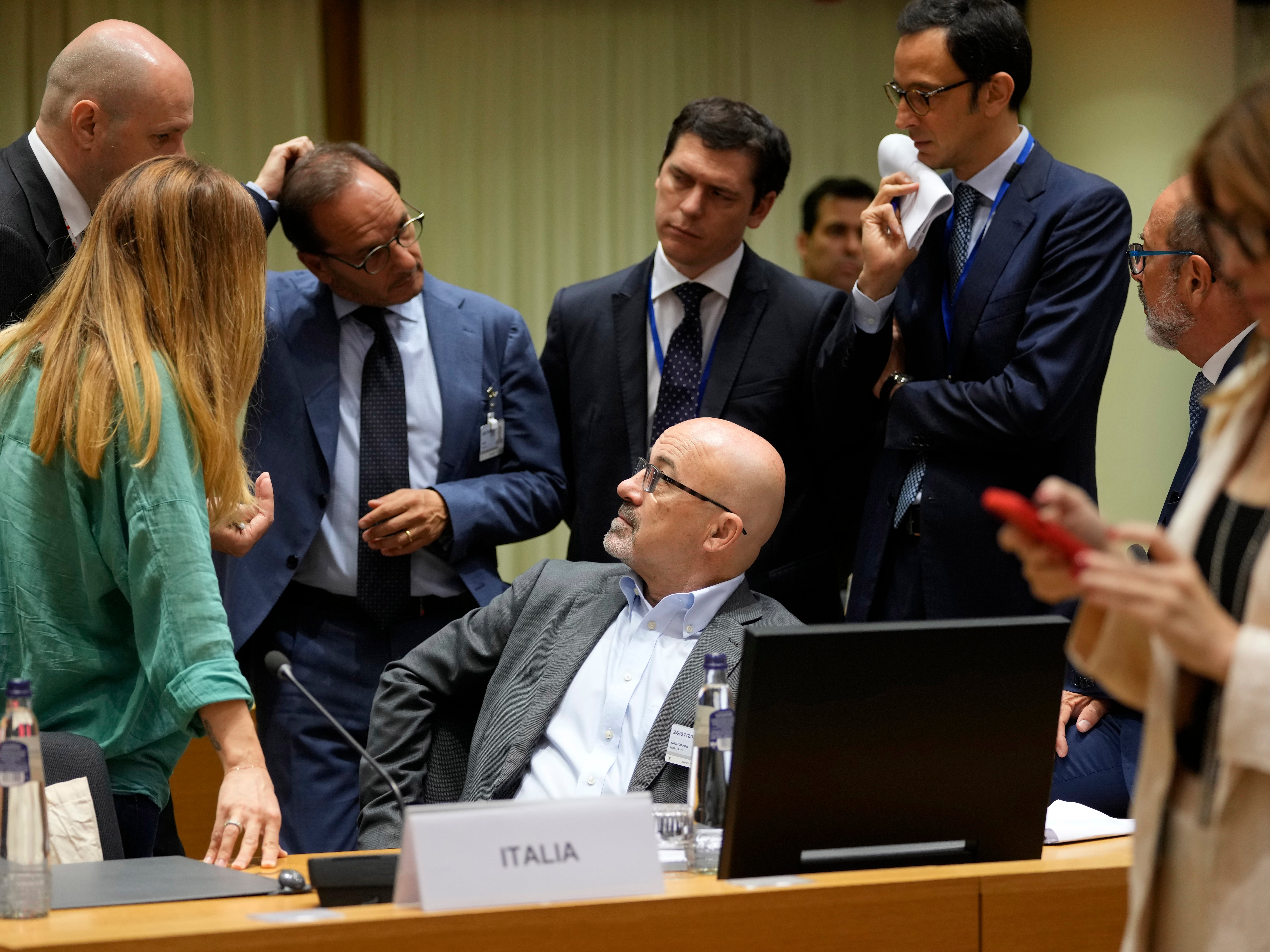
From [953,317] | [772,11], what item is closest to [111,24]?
[953,317]

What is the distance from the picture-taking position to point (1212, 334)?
2.80 metres

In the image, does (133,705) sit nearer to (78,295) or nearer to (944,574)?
(78,295)

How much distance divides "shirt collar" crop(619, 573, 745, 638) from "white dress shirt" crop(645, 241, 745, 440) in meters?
0.88

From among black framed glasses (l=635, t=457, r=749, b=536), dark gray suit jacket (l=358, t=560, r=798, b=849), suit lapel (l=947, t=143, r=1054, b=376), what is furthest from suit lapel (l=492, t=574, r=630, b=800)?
suit lapel (l=947, t=143, r=1054, b=376)

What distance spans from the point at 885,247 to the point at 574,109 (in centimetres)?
326

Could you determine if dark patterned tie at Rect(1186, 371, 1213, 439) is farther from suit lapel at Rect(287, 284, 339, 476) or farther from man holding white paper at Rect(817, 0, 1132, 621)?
suit lapel at Rect(287, 284, 339, 476)

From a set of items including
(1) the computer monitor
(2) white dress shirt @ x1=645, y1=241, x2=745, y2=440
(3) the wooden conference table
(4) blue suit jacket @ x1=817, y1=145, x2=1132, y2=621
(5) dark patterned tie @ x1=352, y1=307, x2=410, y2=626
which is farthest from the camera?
(2) white dress shirt @ x1=645, y1=241, x2=745, y2=440

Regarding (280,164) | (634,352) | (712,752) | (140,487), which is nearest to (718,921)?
(712,752)

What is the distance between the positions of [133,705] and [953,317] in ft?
5.87

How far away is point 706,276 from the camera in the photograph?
3375mm

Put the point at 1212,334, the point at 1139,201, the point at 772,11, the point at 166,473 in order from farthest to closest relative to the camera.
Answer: the point at 772,11 < the point at 1139,201 < the point at 1212,334 < the point at 166,473

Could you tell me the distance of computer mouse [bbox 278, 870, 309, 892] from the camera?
1681mm

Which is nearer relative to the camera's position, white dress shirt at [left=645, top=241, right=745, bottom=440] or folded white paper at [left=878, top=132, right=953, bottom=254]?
folded white paper at [left=878, top=132, right=953, bottom=254]

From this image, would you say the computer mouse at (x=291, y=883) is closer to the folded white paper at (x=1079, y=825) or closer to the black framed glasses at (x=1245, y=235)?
the folded white paper at (x=1079, y=825)
